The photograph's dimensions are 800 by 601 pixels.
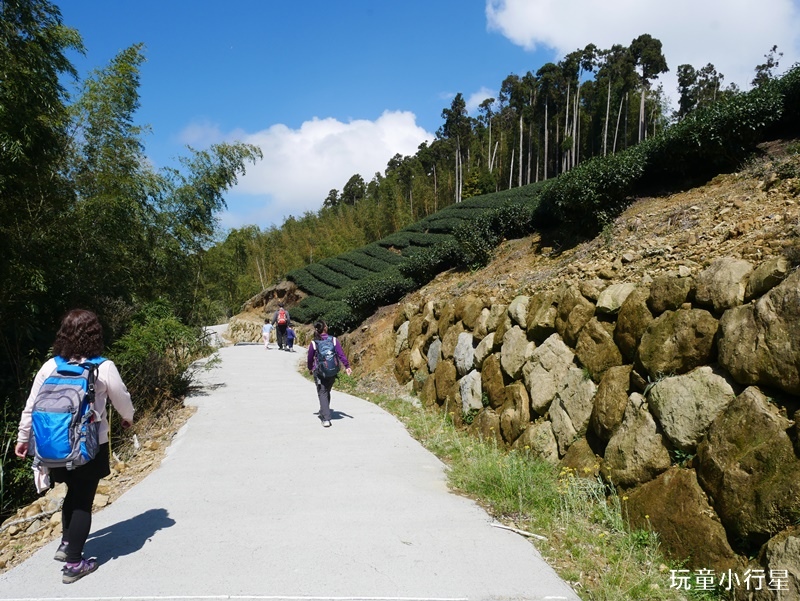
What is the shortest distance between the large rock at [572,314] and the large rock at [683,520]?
6.65ft

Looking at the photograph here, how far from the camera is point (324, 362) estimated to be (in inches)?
286

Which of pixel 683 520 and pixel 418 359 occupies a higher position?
pixel 418 359

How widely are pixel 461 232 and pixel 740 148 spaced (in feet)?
20.5

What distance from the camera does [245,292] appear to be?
39.0m

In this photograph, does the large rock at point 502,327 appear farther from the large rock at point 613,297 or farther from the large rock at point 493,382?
the large rock at point 613,297

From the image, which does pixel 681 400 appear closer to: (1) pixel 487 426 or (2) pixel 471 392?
(1) pixel 487 426

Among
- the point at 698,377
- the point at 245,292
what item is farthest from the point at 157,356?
the point at 245,292

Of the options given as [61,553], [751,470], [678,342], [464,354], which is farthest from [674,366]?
[61,553]

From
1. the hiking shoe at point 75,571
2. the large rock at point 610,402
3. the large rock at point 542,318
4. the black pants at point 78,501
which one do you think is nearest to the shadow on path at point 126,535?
the hiking shoe at point 75,571

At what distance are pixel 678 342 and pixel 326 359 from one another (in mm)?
4702

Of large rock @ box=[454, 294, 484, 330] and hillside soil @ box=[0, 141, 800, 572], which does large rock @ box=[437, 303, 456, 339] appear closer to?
large rock @ box=[454, 294, 484, 330]

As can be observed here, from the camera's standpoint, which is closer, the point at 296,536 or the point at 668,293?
the point at 296,536

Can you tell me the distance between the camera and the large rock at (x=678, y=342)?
3.93 meters

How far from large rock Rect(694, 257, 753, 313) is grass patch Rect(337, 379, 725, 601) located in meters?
1.80
